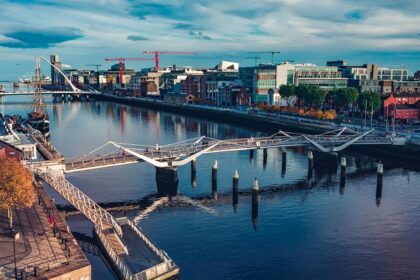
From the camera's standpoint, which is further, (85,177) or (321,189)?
(85,177)

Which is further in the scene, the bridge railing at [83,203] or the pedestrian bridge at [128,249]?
the bridge railing at [83,203]

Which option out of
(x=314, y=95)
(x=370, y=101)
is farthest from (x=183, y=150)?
(x=314, y=95)

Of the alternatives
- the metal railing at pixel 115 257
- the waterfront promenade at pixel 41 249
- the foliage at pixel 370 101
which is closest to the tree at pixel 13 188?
the waterfront promenade at pixel 41 249

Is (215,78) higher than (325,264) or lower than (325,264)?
higher

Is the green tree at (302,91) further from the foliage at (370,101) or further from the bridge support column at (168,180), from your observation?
the bridge support column at (168,180)

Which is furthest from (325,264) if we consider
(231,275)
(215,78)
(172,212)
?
(215,78)

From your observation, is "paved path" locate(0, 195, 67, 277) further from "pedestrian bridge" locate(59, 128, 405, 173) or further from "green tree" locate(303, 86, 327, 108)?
"green tree" locate(303, 86, 327, 108)

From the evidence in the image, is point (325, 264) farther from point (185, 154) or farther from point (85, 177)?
point (85, 177)
